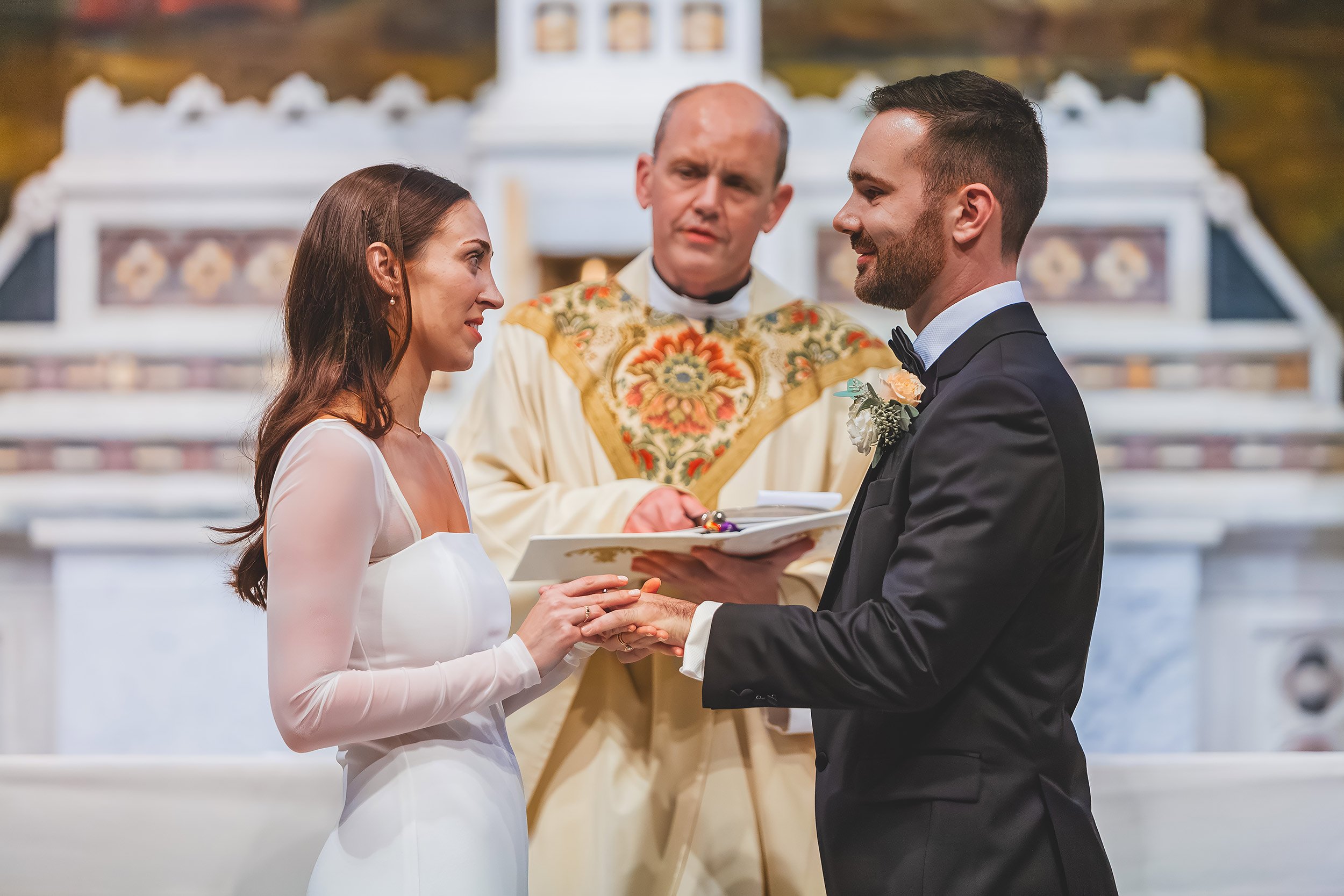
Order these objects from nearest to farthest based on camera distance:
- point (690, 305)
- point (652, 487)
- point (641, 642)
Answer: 1. point (641, 642)
2. point (652, 487)
3. point (690, 305)

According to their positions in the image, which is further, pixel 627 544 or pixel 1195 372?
pixel 1195 372

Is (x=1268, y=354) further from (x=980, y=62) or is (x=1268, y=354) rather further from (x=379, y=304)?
(x=379, y=304)

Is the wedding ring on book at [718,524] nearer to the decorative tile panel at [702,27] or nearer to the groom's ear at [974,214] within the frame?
the groom's ear at [974,214]

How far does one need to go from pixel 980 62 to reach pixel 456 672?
130 inches

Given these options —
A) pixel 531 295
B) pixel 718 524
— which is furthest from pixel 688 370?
pixel 531 295

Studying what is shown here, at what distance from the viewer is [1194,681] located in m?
4.14

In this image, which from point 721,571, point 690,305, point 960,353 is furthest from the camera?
point 690,305

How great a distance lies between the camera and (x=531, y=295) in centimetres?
419

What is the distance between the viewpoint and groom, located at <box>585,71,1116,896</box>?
1685 millimetres

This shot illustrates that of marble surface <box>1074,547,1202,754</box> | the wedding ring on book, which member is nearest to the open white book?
the wedding ring on book

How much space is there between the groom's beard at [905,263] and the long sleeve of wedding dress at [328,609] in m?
0.80

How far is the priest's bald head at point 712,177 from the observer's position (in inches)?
112

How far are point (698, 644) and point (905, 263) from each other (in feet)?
2.15

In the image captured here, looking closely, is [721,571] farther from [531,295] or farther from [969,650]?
[531,295]
